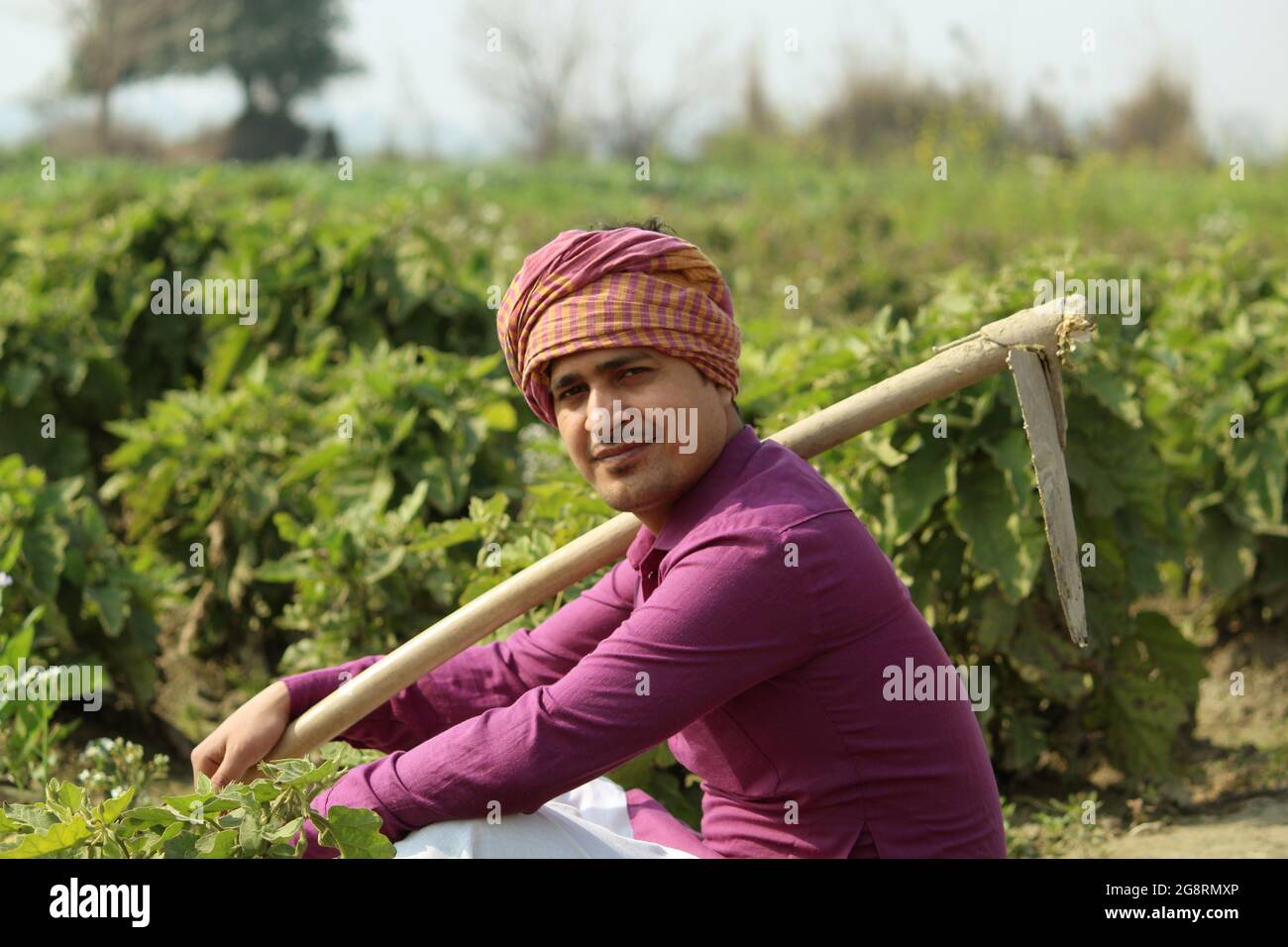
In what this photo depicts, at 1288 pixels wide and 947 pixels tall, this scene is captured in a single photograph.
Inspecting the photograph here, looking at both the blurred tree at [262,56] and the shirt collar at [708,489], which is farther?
the blurred tree at [262,56]

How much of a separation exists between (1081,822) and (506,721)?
6.86ft

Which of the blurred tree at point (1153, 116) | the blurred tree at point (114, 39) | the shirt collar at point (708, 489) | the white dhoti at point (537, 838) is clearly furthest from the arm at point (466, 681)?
the blurred tree at point (114, 39)

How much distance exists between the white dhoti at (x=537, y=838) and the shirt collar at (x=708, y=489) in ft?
1.33

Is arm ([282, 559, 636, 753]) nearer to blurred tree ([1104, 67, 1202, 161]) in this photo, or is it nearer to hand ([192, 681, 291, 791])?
hand ([192, 681, 291, 791])

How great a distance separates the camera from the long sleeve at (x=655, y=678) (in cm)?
208

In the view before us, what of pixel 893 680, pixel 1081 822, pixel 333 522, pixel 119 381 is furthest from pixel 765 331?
pixel 893 680

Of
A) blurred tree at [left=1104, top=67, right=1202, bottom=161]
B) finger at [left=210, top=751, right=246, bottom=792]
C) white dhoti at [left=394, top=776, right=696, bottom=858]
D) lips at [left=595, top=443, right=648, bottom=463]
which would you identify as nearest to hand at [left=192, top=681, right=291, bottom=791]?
finger at [left=210, top=751, right=246, bottom=792]

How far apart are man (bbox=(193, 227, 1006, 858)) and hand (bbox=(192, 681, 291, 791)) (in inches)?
13.6

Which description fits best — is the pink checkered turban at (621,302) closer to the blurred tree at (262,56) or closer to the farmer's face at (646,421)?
the farmer's face at (646,421)

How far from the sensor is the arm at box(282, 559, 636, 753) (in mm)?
2594

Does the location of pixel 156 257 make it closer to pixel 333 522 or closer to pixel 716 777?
pixel 333 522

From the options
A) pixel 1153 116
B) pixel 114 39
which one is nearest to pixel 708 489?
pixel 1153 116

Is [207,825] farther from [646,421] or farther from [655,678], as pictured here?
[646,421]
